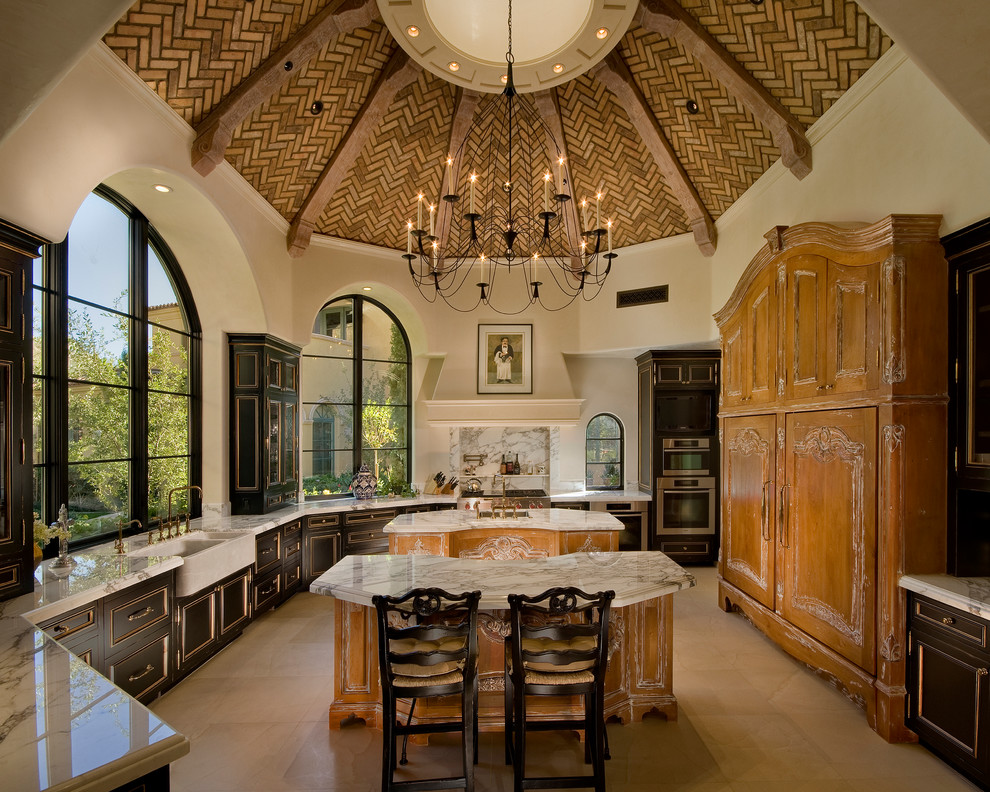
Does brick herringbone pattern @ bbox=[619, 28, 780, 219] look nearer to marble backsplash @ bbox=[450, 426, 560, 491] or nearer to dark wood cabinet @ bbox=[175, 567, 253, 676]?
marble backsplash @ bbox=[450, 426, 560, 491]

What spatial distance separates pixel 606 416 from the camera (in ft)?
26.3

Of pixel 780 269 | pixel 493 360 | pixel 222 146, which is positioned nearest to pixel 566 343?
pixel 493 360

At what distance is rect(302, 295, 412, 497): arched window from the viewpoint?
7047mm

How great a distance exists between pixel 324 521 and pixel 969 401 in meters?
5.58

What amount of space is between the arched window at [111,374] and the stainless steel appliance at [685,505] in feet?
17.4

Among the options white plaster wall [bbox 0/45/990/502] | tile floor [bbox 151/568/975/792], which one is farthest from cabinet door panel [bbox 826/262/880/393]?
tile floor [bbox 151/568/975/792]

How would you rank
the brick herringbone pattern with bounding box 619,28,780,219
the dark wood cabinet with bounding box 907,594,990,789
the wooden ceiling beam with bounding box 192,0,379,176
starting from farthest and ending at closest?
the brick herringbone pattern with bounding box 619,28,780,219, the wooden ceiling beam with bounding box 192,0,379,176, the dark wood cabinet with bounding box 907,594,990,789

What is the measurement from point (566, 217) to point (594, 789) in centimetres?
573

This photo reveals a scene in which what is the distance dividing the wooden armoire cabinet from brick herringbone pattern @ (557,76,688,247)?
2.15 m

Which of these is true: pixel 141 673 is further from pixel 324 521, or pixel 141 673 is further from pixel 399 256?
pixel 399 256

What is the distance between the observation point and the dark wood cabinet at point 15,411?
2760 mm

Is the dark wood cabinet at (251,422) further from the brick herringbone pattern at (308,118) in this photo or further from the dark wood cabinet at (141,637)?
the dark wood cabinet at (141,637)

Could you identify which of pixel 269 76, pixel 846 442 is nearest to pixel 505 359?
pixel 269 76

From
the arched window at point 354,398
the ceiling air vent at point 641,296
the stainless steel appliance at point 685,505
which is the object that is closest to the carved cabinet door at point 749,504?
the stainless steel appliance at point 685,505
